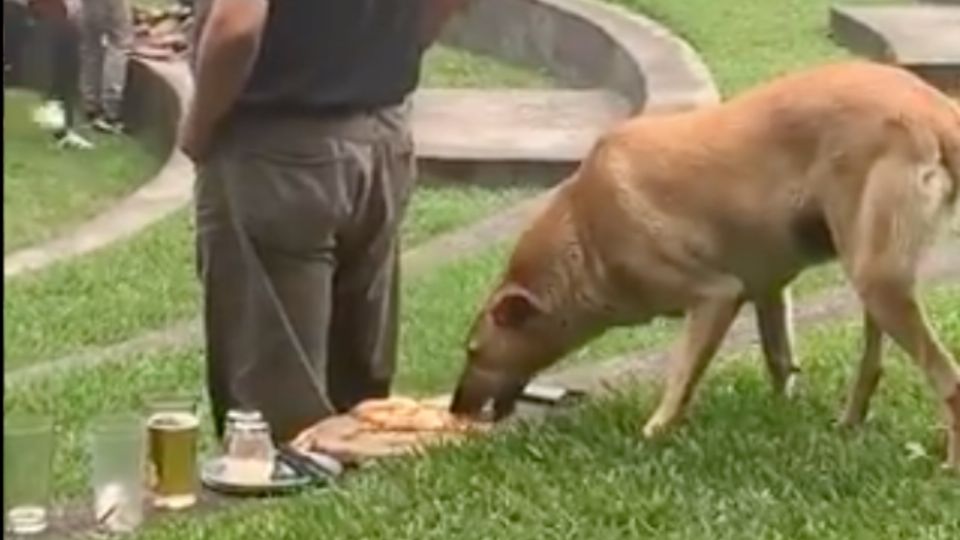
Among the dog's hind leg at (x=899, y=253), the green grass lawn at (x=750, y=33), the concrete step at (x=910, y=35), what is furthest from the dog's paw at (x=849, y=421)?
the green grass lawn at (x=750, y=33)

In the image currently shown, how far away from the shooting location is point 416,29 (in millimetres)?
6449

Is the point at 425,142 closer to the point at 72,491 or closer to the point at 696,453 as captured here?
the point at 72,491

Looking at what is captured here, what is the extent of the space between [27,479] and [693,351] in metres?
1.59

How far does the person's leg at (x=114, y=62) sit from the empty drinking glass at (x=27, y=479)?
1028cm

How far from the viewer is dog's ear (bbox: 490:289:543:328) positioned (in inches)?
248

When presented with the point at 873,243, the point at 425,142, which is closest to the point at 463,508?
the point at 873,243

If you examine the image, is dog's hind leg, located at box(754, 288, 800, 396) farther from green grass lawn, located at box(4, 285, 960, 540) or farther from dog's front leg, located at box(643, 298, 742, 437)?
dog's front leg, located at box(643, 298, 742, 437)

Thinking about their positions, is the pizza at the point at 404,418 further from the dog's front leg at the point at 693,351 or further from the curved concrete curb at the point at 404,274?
the curved concrete curb at the point at 404,274

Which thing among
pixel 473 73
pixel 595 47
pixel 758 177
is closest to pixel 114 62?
pixel 473 73

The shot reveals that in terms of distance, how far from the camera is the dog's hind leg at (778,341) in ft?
20.4

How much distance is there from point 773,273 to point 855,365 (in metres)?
0.53

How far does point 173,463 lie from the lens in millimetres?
5418

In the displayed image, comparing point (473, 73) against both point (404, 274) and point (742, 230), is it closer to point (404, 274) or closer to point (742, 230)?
point (404, 274)

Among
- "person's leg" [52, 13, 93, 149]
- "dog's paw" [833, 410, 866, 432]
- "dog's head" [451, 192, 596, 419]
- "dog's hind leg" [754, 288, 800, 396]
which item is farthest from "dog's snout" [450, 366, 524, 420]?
"person's leg" [52, 13, 93, 149]
